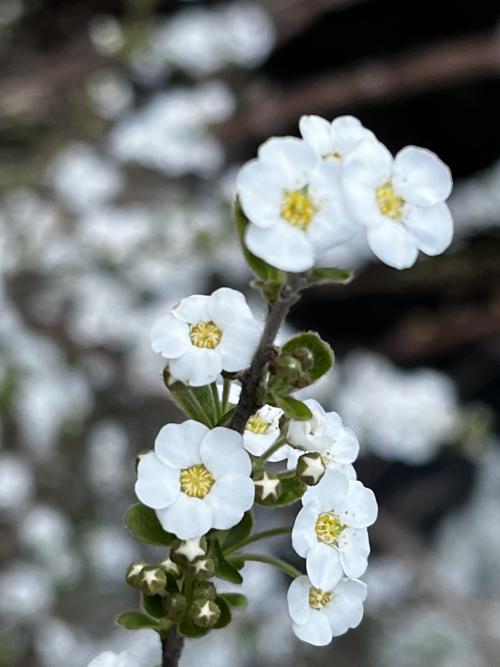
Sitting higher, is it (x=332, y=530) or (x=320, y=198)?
(x=320, y=198)

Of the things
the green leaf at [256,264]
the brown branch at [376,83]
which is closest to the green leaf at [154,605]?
the green leaf at [256,264]

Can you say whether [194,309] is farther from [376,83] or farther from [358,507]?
[376,83]

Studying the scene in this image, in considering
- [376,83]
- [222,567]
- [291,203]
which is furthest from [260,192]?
[376,83]

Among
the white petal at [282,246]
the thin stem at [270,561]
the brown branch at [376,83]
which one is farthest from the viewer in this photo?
the brown branch at [376,83]

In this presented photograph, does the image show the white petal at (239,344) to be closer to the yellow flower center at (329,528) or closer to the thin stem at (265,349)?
the thin stem at (265,349)

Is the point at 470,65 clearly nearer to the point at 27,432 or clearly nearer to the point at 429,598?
the point at 429,598
